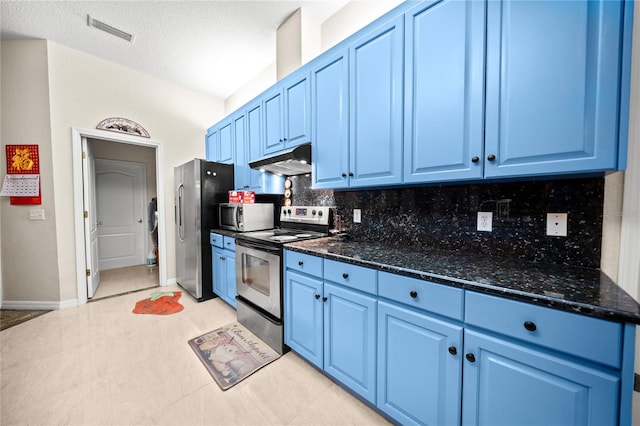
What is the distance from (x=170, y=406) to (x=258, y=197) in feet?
6.91

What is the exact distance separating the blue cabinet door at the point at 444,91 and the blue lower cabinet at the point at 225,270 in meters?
1.96

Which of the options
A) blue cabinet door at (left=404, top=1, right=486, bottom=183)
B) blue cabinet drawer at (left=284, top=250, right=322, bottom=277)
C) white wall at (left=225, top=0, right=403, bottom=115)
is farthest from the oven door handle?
white wall at (left=225, top=0, right=403, bottom=115)

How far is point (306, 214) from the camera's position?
240 centimetres

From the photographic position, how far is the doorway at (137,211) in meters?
2.76

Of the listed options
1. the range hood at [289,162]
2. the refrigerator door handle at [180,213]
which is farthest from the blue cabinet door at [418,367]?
the refrigerator door handle at [180,213]

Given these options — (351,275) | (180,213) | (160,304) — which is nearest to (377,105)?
(351,275)

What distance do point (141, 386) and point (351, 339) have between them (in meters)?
1.45

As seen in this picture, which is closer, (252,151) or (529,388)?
(529,388)

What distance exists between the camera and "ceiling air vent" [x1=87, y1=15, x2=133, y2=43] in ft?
7.52

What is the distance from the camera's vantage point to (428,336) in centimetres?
108

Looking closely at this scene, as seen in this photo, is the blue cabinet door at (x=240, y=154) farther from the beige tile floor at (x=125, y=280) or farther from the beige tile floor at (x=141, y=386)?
the beige tile floor at (x=125, y=280)

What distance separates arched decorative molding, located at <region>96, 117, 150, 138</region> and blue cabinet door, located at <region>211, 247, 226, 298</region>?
1.92 metres

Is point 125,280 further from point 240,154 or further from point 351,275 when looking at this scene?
point 351,275

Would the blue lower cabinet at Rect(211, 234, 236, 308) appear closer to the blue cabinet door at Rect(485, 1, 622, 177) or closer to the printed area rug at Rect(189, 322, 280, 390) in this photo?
the printed area rug at Rect(189, 322, 280, 390)
